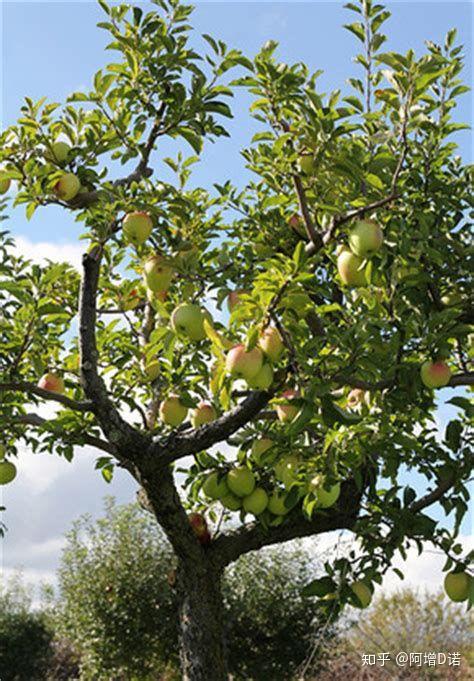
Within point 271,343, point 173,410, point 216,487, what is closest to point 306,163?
point 271,343

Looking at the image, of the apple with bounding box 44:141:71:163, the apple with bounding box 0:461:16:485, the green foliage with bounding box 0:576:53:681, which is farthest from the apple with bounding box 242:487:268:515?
the green foliage with bounding box 0:576:53:681

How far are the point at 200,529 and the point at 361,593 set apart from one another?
1.24m

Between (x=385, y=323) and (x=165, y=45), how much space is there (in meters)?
1.70

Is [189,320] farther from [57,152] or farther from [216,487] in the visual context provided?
[216,487]

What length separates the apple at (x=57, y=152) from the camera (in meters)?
3.55

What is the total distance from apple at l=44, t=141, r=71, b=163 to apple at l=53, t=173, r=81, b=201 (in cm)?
13

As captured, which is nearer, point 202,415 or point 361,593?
point 361,593

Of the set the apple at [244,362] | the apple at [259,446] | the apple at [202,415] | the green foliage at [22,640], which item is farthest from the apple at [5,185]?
the green foliage at [22,640]

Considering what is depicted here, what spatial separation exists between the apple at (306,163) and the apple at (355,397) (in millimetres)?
1145

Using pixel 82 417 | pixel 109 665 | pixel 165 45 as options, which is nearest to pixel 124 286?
pixel 82 417

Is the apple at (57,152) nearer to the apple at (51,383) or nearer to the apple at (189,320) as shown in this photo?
the apple at (189,320)

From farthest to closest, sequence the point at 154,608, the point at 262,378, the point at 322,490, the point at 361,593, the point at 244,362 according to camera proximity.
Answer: the point at 154,608
the point at 361,593
the point at 322,490
the point at 262,378
the point at 244,362

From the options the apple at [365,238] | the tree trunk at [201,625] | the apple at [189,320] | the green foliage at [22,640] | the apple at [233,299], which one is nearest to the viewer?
the apple at [365,238]

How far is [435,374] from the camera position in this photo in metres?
3.08
